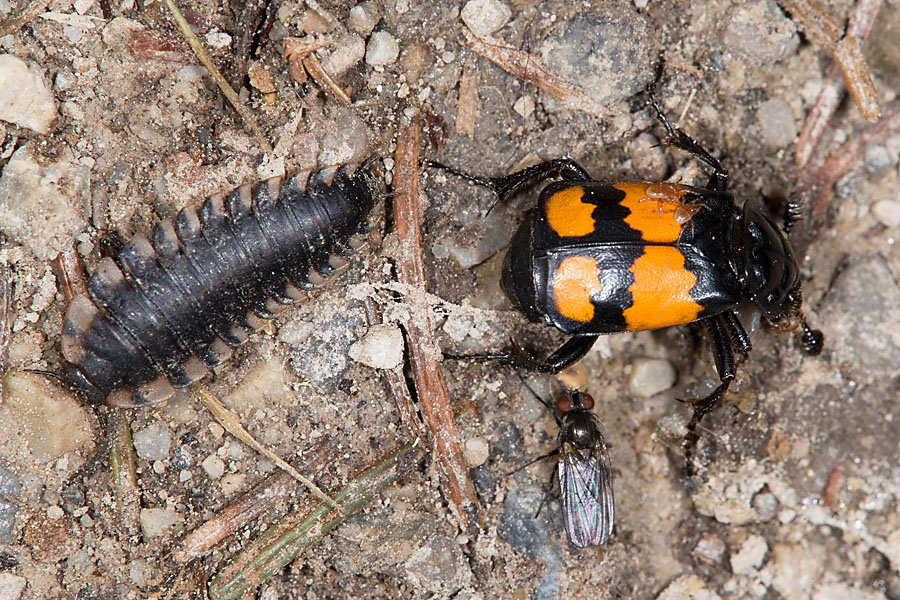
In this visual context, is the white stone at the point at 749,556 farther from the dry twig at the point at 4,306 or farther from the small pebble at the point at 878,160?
the dry twig at the point at 4,306

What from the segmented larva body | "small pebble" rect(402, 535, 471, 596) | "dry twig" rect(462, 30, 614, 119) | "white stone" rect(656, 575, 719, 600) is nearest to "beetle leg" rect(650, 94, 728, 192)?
"dry twig" rect(462, 30, 614, 119)

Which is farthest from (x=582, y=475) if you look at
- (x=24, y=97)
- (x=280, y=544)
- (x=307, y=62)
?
(x=24, y=97)

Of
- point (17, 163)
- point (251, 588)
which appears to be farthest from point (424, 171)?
point (251, 588)

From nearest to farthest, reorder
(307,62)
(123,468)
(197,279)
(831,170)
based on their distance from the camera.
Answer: (197,279) → (123,468) → (307,62) → (831,170)

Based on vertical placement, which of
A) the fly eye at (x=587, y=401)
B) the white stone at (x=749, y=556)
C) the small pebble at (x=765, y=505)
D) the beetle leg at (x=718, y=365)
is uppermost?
the beetle leg at (x=718, y=365)

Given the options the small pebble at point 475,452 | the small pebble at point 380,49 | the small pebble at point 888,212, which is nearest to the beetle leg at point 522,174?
the small pebble at point 380,49

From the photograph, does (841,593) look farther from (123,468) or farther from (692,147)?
(123,468)

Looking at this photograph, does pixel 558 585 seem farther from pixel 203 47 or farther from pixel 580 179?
pixel 203 47
